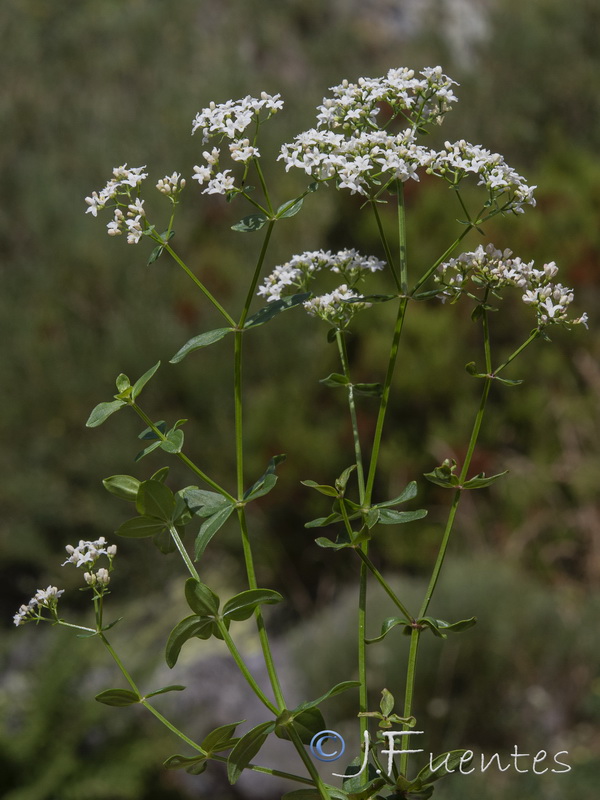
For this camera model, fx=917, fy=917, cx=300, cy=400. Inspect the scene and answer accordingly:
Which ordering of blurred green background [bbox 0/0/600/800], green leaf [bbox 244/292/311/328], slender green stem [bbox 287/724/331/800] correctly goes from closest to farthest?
slender green stem [bbox 287/724/331/800] → green leaf [bbox 244/292/311/328] → blurred green background [bbox 0/0/600/800]

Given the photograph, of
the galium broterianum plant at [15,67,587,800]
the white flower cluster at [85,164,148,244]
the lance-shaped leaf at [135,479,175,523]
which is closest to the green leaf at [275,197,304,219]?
the galium broterianum plant at [15,67,587,800]

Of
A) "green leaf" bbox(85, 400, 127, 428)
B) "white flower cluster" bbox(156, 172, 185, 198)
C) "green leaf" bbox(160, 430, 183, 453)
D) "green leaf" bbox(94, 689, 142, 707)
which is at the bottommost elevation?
"green leaf" bbox(94, 689, 142, 707)

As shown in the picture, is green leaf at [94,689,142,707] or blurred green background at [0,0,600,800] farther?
blurred green background at [0,0,600,800]

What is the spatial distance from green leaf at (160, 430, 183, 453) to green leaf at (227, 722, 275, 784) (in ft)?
0.67

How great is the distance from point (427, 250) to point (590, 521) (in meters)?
1.89

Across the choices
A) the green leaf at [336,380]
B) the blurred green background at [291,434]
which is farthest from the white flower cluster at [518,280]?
the blurred green background at [291,434]

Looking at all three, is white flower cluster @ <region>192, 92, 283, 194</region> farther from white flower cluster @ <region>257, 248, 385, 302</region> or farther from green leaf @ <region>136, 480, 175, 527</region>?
green leaf @ <region>136, 480, 175, 527</region>

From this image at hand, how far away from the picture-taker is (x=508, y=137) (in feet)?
23.1

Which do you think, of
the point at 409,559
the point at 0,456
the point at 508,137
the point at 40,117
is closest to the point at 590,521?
the point at 409,559

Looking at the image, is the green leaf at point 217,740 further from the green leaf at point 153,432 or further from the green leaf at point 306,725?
the green leaf at point 153,432

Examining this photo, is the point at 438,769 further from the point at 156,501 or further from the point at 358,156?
the point at 358,156

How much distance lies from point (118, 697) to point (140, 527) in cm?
12

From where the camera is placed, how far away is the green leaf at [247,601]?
2.15ft

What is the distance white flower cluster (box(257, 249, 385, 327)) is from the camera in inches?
30.9
